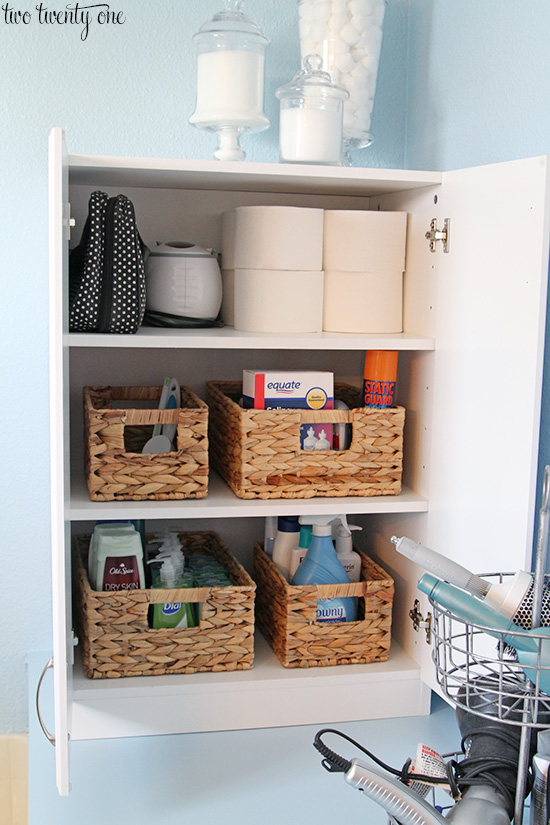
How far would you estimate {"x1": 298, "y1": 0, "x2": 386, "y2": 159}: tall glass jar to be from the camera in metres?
1.52

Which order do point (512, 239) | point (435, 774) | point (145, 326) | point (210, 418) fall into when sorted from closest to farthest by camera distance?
point (435, 774)
point (512, 239)
point (145, 326)
point (210, 418)

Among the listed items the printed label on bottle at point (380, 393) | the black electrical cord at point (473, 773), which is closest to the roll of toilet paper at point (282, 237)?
the printed label on bottle at point (380, 393)

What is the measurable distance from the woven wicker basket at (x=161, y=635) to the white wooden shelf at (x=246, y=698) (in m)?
0.02

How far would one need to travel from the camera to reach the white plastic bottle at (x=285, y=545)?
1.54 m

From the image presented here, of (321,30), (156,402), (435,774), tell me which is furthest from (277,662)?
(321,30)

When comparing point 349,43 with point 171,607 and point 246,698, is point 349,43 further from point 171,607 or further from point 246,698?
point 246,698

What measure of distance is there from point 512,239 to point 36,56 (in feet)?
3.19

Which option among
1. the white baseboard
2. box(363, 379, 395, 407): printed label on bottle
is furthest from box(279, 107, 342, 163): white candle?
the white baseboard

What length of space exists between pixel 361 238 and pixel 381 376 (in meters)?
0.24

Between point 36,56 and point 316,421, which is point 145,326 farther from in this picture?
point 36,56

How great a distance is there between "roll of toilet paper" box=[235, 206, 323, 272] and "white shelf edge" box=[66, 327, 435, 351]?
0.12 metres

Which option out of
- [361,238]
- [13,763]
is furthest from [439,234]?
[13,763]

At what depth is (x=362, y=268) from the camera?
1.46 metres

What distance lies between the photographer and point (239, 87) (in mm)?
1422
